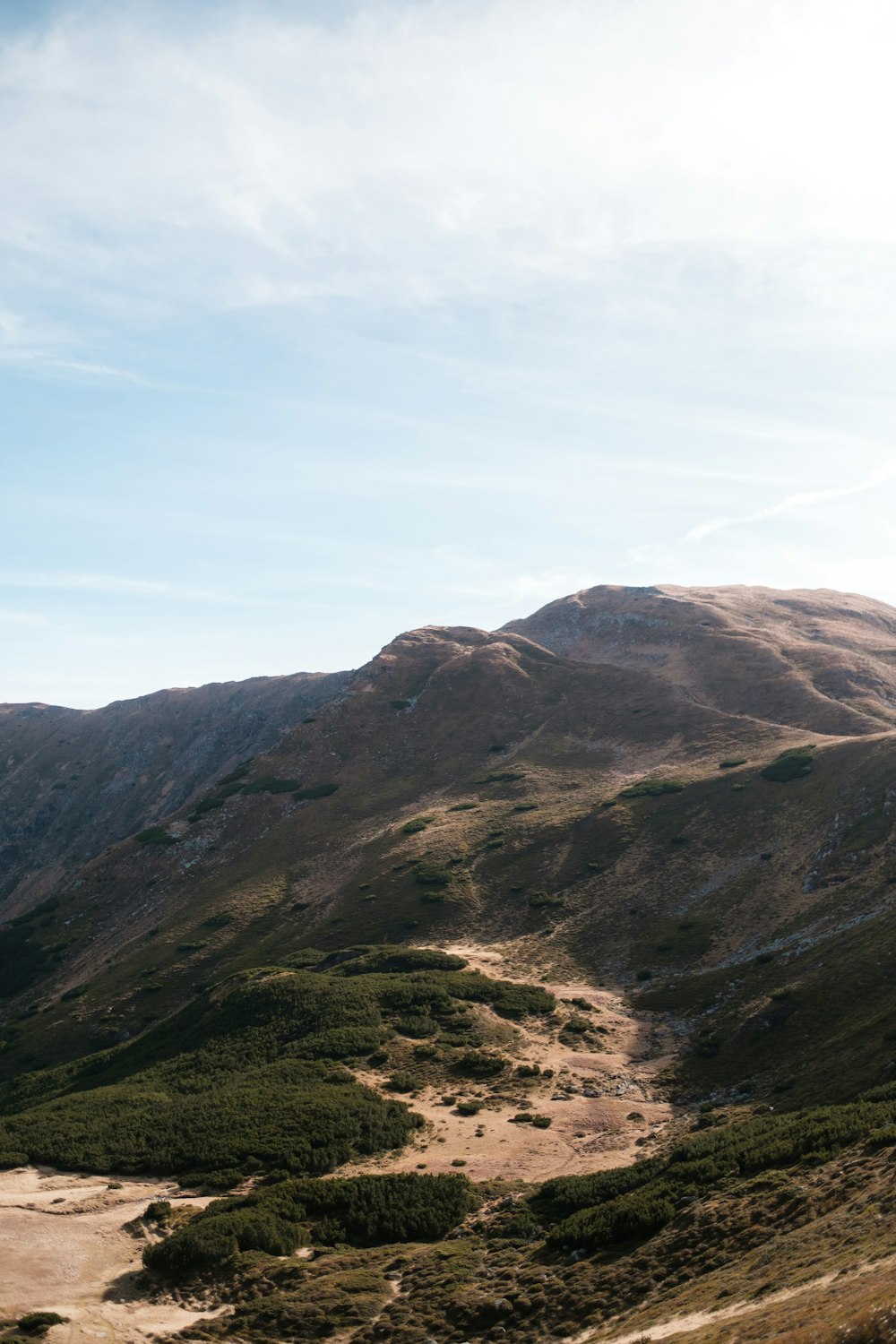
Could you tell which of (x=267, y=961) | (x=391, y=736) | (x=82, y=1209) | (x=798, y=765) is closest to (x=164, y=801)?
(x=391, y=736)

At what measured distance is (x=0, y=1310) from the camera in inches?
908

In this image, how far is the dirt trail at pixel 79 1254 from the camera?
23.5 metres

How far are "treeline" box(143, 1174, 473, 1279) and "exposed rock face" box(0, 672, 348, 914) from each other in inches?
4485

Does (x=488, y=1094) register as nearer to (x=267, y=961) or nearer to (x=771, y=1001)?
(x=771, y=1001)

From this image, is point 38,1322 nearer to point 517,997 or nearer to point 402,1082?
point 402,1082

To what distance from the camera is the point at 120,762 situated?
6594 inches

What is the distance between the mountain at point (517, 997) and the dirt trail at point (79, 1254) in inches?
61.6

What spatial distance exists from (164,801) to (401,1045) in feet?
369

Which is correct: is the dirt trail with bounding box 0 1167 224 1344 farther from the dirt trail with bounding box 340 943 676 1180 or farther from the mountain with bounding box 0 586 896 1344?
the dirt trail with bounding box 340 943 676 1180

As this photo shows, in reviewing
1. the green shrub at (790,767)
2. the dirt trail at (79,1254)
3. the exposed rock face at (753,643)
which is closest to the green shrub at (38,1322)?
the dirt trail at (79,1254)

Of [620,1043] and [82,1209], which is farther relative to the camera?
[620,1043]

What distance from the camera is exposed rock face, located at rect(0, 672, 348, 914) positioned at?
14825 centimetres

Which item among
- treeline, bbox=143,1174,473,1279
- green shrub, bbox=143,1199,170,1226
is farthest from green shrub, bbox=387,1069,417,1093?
green shrub, bbox=143,1199,170,1226

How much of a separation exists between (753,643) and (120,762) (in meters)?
123
